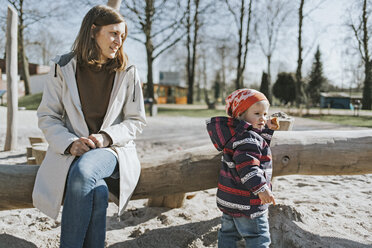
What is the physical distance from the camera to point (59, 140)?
70.5 inches

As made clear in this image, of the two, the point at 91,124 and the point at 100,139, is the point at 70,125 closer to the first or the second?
the point at 91,124

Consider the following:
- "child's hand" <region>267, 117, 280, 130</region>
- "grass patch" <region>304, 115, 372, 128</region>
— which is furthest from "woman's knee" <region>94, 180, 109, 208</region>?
"grass patch" <region>304, 115, 372, 128</region>

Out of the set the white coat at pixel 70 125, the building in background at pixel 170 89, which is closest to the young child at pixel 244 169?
the white coat at pixel 70 125

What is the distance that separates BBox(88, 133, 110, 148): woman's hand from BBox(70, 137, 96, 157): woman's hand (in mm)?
26

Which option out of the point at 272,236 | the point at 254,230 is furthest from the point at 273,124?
the point at 272,236

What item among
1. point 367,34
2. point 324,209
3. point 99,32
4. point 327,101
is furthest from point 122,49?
point 327,101

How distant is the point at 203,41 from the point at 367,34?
1208cm

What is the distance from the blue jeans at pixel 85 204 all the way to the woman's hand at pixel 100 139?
3.8 inches

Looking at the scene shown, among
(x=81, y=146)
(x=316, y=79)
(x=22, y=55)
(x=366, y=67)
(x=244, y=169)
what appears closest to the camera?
(x=244, y=169)

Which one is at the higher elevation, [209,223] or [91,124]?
[91,124]

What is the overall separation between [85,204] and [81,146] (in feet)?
1.19

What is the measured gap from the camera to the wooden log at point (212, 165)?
1944 millimetres

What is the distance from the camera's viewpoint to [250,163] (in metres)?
1.67

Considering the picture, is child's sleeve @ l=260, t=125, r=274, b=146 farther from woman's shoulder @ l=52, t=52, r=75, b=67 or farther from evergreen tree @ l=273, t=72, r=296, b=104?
evergreen tree @ l=273, t=72, r=296, b=104
